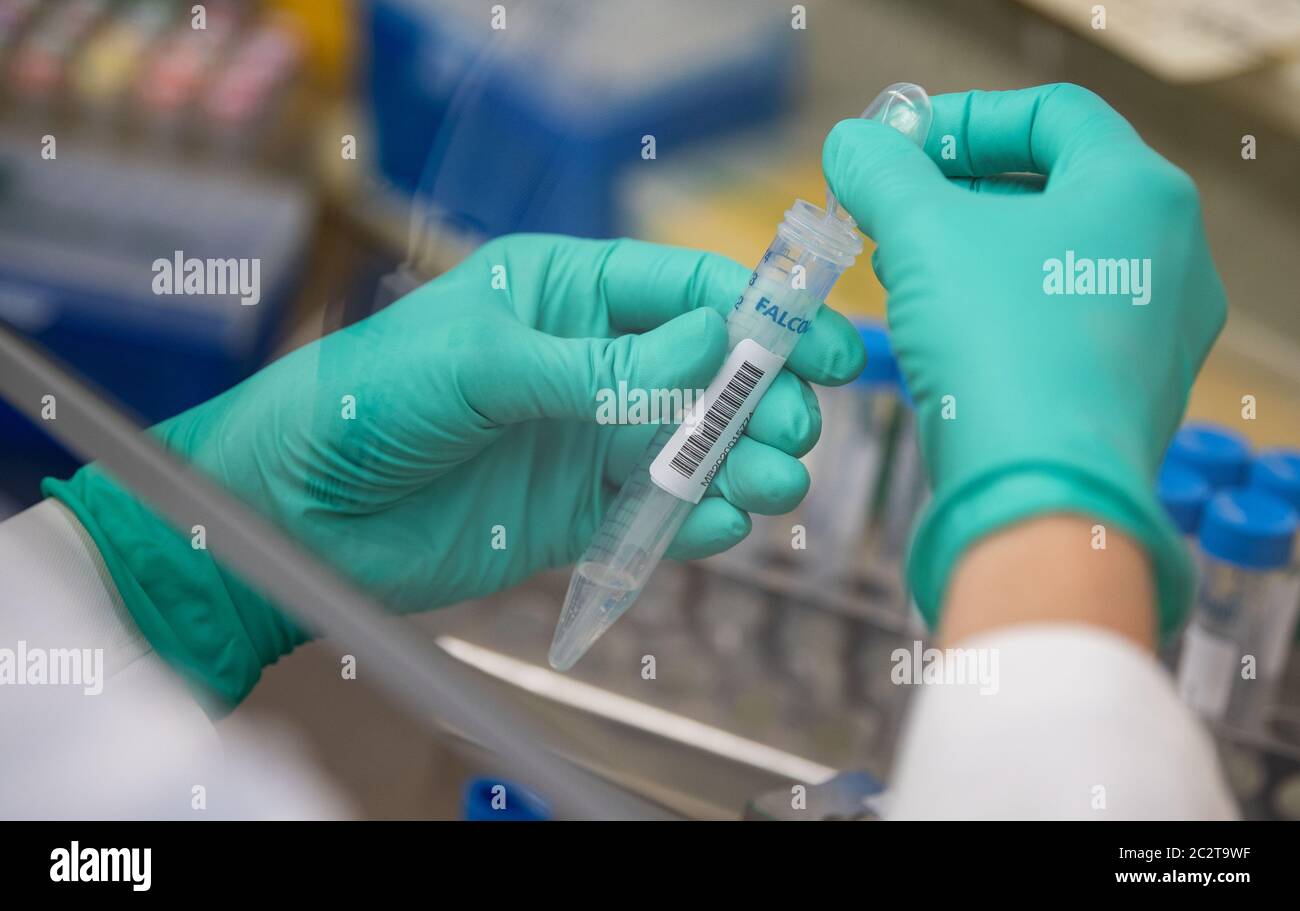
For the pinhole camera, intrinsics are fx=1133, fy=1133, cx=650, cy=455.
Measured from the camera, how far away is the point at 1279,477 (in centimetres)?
106

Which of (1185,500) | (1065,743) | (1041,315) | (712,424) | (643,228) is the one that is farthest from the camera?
(643,228)

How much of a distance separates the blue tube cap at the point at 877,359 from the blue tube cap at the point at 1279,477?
35 cm

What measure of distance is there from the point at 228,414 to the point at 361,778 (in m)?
0.32

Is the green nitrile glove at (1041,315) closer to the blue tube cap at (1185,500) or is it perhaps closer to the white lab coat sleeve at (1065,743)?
the white lab coat sleeve at (1065,743)

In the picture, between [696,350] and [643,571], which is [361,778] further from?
[696,350]

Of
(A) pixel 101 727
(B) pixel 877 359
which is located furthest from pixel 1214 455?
(A) pixel 101 727

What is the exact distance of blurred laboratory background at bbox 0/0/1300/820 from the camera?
1.00 metres

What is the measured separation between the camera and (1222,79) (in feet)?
4.67

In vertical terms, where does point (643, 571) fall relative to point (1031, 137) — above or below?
below

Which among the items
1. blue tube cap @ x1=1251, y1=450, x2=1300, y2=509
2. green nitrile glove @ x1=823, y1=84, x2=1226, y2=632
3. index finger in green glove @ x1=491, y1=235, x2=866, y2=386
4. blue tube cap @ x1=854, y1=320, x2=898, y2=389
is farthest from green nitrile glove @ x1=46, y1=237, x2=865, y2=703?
blue tube cap @ x1=1251, y1=450, x2=1300, y2=509

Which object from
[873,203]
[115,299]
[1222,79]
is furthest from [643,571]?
[115,299]

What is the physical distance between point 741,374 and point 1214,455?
567 millimetres

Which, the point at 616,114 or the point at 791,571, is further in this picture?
the point at 616,114

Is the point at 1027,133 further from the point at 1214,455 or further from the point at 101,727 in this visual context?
the point at 101,727
